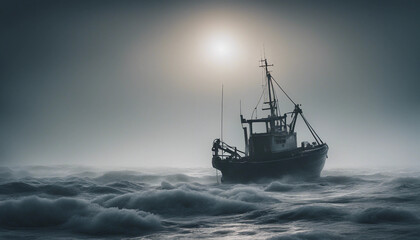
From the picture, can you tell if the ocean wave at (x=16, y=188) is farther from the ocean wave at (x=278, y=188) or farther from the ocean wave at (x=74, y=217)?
the ocean wave at (x=278, y=188)

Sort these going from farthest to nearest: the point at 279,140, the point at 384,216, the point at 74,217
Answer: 1. the point at 279,140
2. the point at 74,217
3. the point at 384,216

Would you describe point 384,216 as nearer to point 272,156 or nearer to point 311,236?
point 311,236

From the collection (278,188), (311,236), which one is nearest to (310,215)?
(311,236)

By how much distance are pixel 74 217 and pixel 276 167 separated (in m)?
Result: 38.3

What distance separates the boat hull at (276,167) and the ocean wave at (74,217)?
35.6 m

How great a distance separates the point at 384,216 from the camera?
15820 millimetres

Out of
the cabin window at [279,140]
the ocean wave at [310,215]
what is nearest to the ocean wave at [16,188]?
the ocean wave at [310,215]

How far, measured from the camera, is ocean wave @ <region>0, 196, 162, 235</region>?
49.7 feet

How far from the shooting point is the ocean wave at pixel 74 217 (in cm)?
1516

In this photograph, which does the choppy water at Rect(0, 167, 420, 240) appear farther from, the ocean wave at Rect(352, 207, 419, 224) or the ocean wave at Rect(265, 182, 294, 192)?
the ocean wave at Rect(265, 182, 294, 192)

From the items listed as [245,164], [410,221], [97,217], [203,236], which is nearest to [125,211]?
[97,217]

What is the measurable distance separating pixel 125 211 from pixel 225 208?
679 cm

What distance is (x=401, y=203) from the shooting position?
20203 mm

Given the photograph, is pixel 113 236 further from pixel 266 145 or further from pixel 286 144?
pixel 286 144
